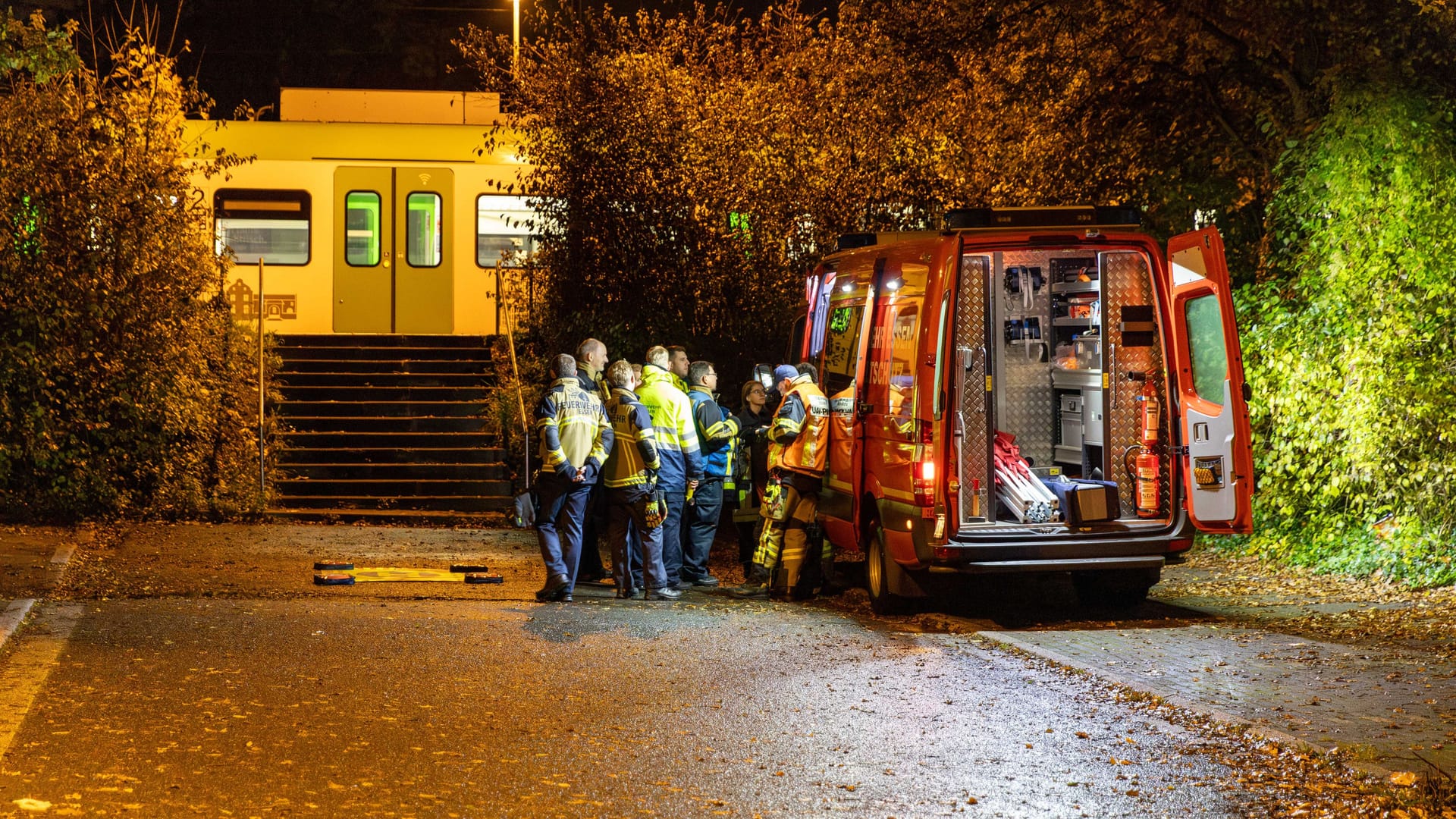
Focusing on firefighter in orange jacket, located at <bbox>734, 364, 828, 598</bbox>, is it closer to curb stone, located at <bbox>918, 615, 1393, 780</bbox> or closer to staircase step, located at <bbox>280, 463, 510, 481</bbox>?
curb stone, located at <bbox>918, 615, 1393, 780</bbox>

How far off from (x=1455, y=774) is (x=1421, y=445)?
5375mm

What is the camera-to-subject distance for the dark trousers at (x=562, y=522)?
10.9 metres

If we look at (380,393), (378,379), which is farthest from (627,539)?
(378,379)

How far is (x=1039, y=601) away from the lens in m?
11.0

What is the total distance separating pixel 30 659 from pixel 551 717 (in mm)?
3125

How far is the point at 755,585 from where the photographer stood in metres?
12.0

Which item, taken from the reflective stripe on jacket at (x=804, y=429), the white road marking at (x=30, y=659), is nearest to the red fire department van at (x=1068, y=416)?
the reflective stripe on jacket at (x=804, y=429)

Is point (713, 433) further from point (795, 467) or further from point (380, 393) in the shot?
point (380, 393)

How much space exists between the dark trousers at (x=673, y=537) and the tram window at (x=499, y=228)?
965 centimetres

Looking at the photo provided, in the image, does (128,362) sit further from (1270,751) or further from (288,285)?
(1270,751)

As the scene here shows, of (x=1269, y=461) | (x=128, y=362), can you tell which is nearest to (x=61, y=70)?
(x=128, y=362)

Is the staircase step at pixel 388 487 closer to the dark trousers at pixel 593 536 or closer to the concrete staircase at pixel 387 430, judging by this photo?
the concrete staircase at pixel 387 430

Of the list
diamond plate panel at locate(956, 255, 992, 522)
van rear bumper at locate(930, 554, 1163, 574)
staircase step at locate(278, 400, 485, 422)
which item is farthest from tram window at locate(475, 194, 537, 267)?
van rear bumper at locate(930, 554, 1163, 574)

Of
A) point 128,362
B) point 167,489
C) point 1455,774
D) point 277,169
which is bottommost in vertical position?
point 1455,774
